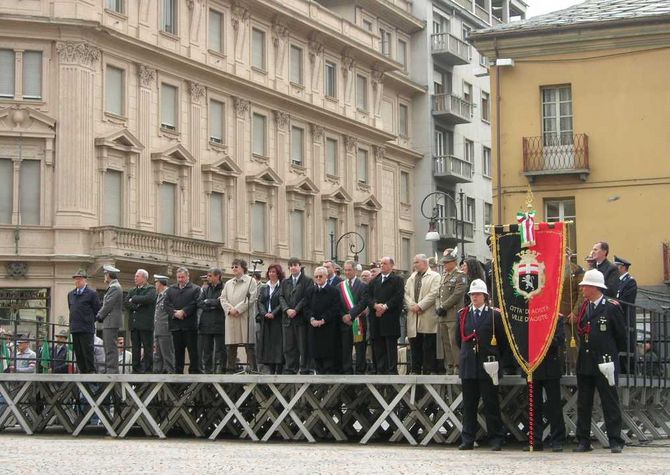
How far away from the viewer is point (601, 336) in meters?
18.1

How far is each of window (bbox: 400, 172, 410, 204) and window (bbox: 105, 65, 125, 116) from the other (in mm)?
23255

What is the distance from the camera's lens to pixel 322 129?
58.9m

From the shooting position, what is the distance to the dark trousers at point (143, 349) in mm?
23469

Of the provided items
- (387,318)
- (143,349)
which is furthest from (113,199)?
(387,318)

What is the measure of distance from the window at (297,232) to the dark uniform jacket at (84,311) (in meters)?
32.5

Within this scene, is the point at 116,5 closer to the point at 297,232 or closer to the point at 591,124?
the point at 297,232

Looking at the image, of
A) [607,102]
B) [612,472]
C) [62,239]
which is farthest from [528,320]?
[62,239]

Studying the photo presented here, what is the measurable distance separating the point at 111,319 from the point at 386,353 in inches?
202

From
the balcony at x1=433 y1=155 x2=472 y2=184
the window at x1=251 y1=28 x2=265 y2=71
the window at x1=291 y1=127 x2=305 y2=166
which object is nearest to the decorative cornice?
the window at x1=251 y1=28 x2=265 y2=71

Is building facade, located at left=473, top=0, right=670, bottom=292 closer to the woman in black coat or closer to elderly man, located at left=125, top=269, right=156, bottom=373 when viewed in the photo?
the woman in black coat

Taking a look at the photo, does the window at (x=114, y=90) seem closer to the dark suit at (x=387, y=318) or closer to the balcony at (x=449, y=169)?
the balcony at (x=449, y=169)

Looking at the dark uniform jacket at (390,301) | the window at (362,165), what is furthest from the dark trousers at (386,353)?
the window at (362,165)

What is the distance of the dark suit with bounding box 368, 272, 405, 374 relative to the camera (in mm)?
21016

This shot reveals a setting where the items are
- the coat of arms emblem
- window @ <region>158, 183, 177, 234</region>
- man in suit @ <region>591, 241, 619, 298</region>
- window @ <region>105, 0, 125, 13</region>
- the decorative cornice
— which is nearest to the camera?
the coat of arms emblem
